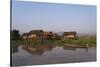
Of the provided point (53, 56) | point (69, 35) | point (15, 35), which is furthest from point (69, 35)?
point (15, 35)

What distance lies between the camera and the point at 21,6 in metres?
2.46

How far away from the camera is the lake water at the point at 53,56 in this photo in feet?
8.04

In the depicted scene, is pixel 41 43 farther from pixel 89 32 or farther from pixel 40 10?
pixel 89 32

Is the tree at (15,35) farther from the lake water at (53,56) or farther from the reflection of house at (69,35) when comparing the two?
the reflection of house at (69,35)

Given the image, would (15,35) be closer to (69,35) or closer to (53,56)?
(53,56)

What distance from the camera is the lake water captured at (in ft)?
8.04

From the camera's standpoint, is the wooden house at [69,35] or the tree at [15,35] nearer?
the tree at [15,35]

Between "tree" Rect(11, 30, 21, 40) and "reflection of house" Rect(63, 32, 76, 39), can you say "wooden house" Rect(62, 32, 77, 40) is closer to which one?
"reflection of house" Rect(63, 32, 76, 39)

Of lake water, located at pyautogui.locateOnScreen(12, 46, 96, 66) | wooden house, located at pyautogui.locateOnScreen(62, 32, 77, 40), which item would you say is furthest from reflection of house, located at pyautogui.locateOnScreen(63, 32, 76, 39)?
lake water, located at pyautogui.locateOnScreen(12, 46, 96, 66)

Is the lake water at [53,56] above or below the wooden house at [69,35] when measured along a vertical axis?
below

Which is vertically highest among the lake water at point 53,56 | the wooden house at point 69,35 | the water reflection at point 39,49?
the wooden house at point 69,35

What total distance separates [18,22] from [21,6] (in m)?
0.22

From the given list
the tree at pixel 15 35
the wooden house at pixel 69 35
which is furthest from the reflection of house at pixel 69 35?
the tree at pixel 15 35
